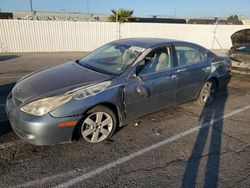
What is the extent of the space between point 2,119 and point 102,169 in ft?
7.85

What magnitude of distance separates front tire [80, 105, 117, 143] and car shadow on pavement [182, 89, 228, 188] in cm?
128

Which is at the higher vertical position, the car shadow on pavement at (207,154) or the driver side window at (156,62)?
the driver side window at (156,62)

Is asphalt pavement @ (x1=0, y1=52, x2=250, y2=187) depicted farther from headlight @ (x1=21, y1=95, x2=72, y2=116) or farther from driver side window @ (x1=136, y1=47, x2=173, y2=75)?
driver side window @ (x1=136, y1=47, x2=173, y2=75)

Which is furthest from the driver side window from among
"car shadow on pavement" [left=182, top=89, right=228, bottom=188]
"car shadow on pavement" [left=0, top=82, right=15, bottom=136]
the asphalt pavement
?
"car shadow on pavement" [left=0, top=82, right=15, bottom=136]

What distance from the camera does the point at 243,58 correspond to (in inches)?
298

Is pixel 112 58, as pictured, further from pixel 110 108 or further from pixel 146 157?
pixel 146 157

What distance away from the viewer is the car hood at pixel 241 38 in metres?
7.99

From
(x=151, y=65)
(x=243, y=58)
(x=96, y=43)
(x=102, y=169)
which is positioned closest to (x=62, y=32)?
(x=96, y=43)

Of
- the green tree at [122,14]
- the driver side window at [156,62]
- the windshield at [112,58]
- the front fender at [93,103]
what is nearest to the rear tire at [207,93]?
the driver side window at [156,62]

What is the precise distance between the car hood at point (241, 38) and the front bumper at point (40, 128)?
6.91 meters

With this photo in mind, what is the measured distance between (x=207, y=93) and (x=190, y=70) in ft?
3.25

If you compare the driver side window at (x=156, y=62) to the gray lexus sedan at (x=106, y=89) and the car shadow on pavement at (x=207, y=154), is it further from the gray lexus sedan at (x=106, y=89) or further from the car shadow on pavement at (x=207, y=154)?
the car shadow on pavement at (x=207, y=154)

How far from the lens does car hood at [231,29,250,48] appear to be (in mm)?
7993

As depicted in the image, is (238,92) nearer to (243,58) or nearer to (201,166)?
(243,58)
